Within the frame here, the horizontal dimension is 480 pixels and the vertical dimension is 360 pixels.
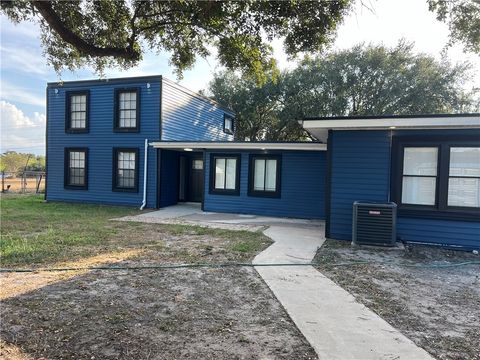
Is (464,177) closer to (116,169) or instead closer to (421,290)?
(421,290)

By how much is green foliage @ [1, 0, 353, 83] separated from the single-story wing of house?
7.58 feet

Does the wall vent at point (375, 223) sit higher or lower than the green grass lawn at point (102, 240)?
higher

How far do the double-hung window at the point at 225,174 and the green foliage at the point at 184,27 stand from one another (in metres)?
5.90

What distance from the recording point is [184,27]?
267 inches

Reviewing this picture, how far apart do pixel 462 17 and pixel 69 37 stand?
5.88 m

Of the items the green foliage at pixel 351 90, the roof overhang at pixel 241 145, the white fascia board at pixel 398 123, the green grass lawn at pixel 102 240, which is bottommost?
the green grass lawn at pixel 102 240

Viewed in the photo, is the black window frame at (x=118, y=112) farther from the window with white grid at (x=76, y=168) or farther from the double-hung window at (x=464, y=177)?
the double-hung window at (x=464, y=177)

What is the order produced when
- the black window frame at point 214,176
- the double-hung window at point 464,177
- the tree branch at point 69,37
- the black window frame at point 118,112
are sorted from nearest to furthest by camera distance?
the tree branch at point 69,37 < the double-hung window at point 464,177 < the black window frame at point 214,176 < the black window frame at point 118,112

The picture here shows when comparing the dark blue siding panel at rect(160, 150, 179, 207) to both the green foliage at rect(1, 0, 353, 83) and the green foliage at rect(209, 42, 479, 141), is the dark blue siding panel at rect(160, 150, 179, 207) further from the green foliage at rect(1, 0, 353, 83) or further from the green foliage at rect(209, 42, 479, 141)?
the green foliage at rect(209, 42, 479, 141)

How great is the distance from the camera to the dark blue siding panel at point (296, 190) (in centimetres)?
1200

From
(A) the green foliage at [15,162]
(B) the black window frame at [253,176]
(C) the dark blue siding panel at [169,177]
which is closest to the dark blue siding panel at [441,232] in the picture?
(B) the black window frame at [253,176]

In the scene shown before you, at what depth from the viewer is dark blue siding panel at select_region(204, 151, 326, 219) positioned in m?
12.0

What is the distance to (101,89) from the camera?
14.5 metres

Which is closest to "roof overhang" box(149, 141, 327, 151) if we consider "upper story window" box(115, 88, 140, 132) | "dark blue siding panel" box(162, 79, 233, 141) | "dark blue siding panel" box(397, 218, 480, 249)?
"dark blue siding panel" box(162, 79, 233, 141)
